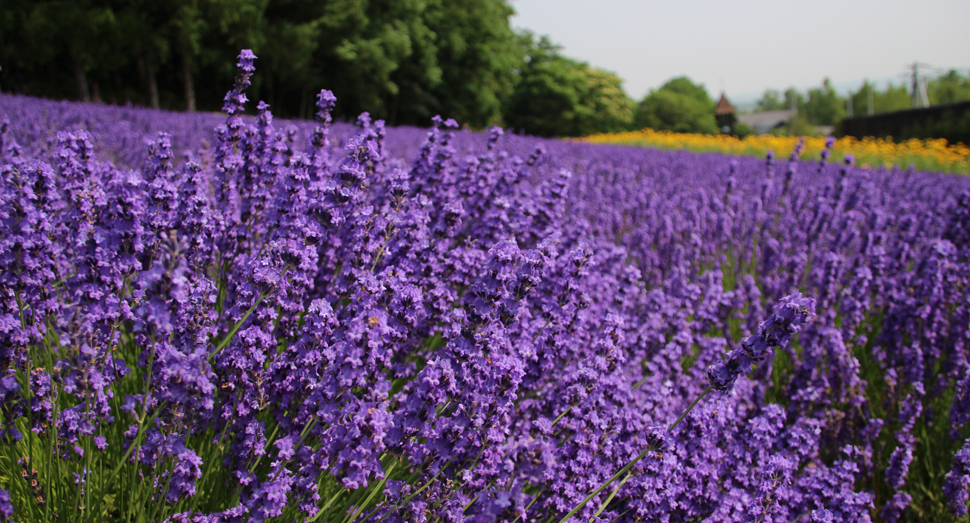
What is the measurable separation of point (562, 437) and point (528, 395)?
10.7 inches

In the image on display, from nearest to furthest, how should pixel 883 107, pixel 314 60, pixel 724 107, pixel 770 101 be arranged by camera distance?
pixel 314 60 → pixel 724 107 → pixel 883 107 → pixel 770 101

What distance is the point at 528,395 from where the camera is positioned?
7.08 feet

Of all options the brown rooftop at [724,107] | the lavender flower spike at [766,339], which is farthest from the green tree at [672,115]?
the lavender flower spike at [766,339]

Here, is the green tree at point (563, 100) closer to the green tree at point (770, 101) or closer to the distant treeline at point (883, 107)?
the distant treeline at point (883, 107)

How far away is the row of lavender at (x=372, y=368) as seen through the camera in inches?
51.0

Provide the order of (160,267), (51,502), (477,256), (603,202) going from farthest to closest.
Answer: (603,202) < (477,256) < (51,502) < (160,267)

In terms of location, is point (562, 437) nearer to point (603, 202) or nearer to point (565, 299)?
point (565, 299)

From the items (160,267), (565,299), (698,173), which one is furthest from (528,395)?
(698,173)

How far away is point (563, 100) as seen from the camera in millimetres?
29609

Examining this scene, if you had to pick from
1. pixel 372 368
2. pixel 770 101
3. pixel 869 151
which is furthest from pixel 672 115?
pixel 770 101

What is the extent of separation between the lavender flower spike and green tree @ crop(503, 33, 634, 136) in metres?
29.1

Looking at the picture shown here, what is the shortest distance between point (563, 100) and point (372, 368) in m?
30.1

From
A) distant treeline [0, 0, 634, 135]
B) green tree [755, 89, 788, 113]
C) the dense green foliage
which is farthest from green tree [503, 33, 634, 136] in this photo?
green tree [755, 89, 788, 113]

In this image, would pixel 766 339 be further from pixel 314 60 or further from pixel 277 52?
pixel 314 60
